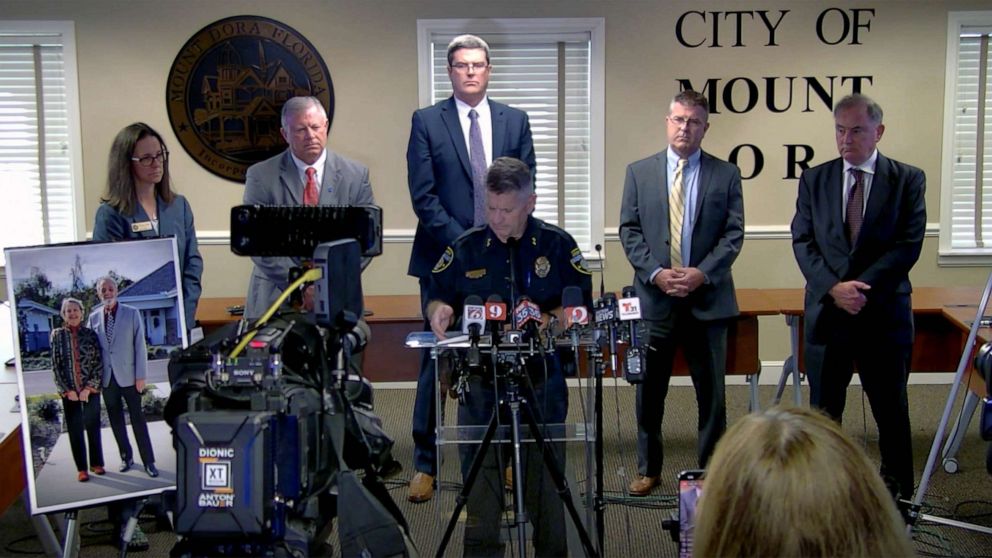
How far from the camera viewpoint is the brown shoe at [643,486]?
4031mm

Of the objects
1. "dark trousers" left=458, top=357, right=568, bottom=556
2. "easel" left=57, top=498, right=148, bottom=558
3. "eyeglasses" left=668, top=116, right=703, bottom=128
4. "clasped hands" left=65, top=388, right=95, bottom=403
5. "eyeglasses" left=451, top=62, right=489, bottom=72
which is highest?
"eyeglasses" left=451, top=62, right=489, bottom=72

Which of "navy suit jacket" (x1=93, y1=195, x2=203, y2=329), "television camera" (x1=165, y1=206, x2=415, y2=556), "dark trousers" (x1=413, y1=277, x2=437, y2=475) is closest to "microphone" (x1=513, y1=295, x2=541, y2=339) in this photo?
"television camera" (x1=165, y1=206, x2=415, y2=556)

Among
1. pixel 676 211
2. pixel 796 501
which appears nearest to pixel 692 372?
pixel 676 211

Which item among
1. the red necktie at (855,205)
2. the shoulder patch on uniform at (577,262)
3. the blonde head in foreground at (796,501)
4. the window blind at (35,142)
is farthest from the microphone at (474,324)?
the window blind at (35,142)

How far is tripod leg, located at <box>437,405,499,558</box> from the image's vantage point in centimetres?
278

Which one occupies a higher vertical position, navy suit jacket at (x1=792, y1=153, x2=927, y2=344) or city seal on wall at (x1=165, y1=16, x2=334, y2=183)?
city seal on wall at (x1=165, y1=16, x2=334, y2=183)

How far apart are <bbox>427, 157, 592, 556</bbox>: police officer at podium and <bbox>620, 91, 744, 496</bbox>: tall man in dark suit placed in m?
0.78

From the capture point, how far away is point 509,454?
2.88 m

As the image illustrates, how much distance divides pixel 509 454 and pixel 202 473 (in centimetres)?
124

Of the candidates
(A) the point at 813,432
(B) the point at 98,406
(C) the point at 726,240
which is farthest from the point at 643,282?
(A) the point at 813,432

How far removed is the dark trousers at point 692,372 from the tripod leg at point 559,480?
1.20m

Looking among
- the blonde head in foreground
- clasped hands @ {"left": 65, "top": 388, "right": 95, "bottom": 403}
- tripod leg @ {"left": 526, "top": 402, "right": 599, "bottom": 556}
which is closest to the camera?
the blonde head in foreground

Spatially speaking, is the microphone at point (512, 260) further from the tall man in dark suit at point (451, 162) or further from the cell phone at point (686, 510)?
the cell phone at point (686, 510)

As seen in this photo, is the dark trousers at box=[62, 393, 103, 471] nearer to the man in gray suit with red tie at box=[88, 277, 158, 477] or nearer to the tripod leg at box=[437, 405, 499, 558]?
the man in gray suit with red tie at box=[88, 277, 158, 477]
